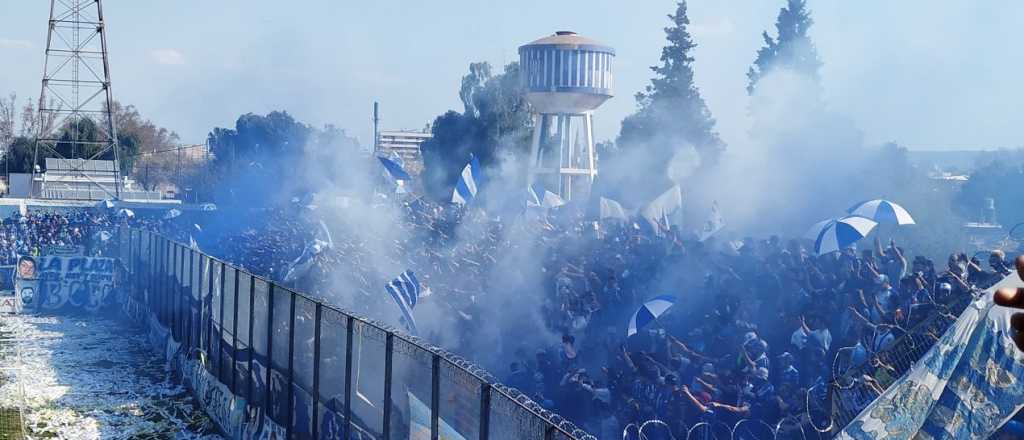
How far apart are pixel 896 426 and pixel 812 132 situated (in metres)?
35.9

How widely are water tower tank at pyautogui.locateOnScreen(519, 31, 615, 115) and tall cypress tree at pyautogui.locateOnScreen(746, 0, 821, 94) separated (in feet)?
28.8

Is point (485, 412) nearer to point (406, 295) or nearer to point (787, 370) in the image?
point (787, 370)

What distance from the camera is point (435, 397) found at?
789 cm

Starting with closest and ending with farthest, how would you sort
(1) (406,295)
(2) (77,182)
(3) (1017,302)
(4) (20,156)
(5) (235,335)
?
(3) (1017,302) → (1) (406,295) → (5) (235,335) → (2) (77,182) → (4) (20,156)

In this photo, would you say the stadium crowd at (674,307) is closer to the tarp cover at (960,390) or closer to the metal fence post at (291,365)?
the tarp cover at (960,390)

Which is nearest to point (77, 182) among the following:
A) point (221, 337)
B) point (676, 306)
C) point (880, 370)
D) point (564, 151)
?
point (564, 151)

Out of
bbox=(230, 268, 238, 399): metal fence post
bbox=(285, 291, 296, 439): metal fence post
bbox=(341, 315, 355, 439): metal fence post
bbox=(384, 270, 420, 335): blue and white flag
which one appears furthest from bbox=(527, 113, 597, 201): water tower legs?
bbox=(341, 315, 355, 439): metal fence post

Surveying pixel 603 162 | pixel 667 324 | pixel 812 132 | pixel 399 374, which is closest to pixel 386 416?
pixel 399 374

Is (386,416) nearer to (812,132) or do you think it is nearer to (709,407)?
(709,407)

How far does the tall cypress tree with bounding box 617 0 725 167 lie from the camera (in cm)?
5481

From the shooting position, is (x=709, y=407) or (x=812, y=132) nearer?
(x=709, y=407)

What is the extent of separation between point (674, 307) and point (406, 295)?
4.10m

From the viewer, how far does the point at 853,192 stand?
125ft

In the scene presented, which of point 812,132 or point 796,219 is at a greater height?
point 812,132
